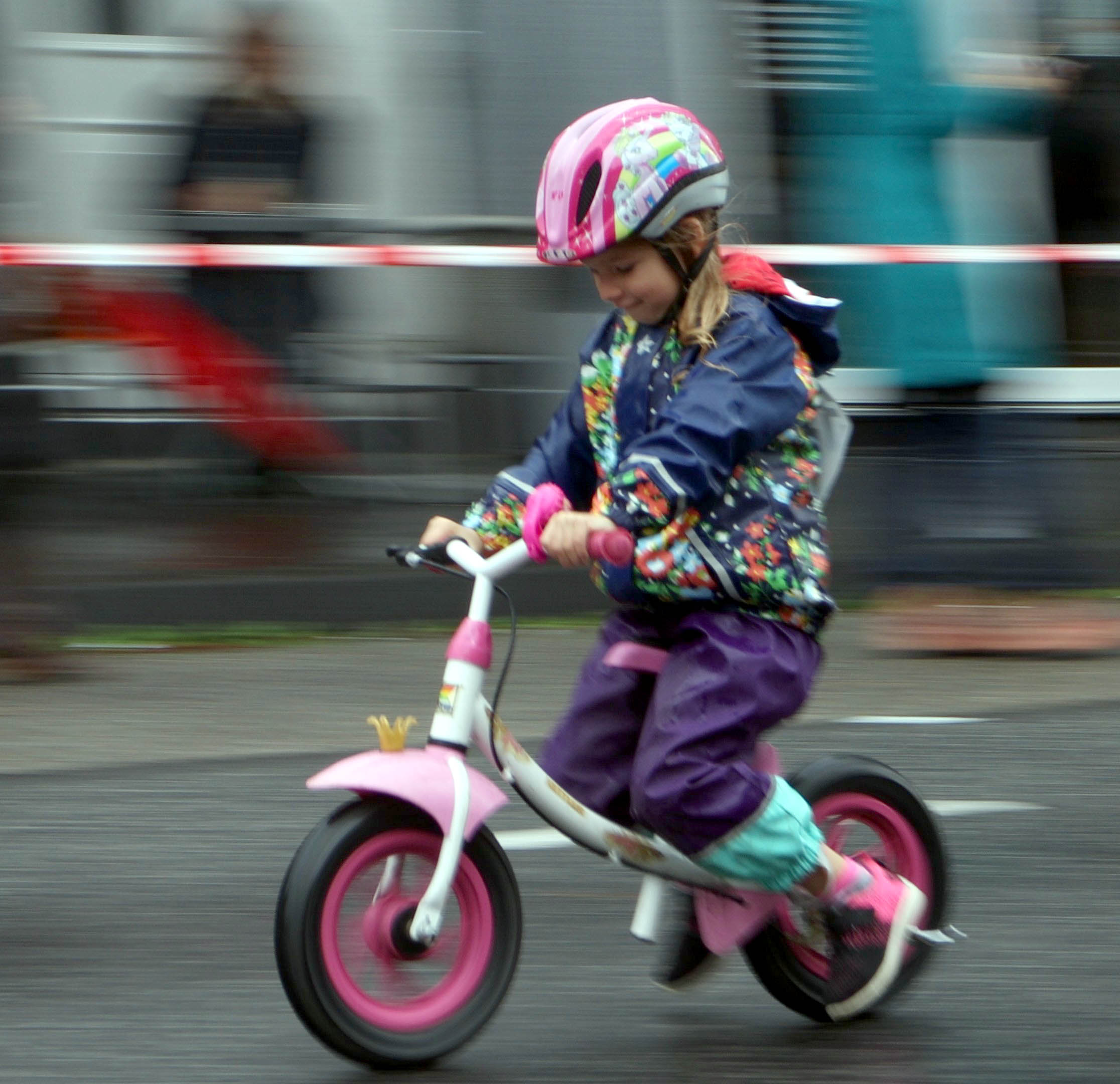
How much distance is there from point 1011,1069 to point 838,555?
17.1ft

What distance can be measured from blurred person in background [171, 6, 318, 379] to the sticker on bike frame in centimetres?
533

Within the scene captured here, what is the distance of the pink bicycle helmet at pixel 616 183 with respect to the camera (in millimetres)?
3551

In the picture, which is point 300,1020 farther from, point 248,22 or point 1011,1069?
point 248,22

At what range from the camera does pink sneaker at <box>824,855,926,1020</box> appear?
3836 mm

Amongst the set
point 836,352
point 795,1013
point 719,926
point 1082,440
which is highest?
point 836,352

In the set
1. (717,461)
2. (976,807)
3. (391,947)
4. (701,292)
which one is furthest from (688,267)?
(976,807)

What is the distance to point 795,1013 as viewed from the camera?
4.00 m

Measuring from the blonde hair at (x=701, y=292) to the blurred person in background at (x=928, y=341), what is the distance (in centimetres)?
417

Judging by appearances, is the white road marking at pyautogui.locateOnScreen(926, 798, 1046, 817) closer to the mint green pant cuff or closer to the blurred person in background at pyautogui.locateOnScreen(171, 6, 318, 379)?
the mint green pant cuff

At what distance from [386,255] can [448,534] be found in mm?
5380

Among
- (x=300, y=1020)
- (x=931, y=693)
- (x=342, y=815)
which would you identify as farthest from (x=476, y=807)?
(x=931, y=693)

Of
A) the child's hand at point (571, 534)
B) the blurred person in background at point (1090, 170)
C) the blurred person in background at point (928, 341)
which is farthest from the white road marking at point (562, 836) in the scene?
the blurred person in background at point (1090, 170)

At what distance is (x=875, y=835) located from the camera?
3998 millimetres

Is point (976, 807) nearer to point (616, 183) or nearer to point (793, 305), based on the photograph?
point (793, 305)
